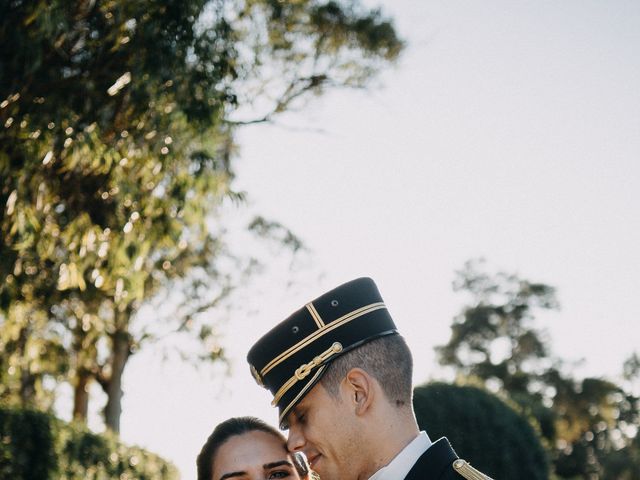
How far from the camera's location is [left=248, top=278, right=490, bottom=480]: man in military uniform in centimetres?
247

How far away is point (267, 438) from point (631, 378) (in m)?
50.2

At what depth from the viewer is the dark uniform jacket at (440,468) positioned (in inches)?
91.5

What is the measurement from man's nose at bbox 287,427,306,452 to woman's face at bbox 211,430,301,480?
100 centimetres

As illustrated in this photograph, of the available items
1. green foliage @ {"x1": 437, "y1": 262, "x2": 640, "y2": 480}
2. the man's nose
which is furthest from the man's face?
green foliage @ {"x1": 437, "y1": 262, "x2": 640, "y2": 480}

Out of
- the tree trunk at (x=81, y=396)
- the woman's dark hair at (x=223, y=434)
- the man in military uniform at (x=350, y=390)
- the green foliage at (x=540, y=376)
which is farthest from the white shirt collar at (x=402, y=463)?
the green foliage at (x=540, y=376)

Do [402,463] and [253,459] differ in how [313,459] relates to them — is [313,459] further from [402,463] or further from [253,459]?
[253,459]

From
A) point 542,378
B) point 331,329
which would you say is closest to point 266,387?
point 331,329

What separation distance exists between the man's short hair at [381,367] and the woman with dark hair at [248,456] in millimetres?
1074

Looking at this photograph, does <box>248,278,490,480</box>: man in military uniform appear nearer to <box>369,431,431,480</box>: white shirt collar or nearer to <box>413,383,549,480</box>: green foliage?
<box>369,431,431,480</box>: white shirt collar

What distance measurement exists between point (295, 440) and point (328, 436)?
0.56 ft

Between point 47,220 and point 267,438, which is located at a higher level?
point 47,220

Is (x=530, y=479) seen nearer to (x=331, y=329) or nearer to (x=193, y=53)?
(x=193, y=53)

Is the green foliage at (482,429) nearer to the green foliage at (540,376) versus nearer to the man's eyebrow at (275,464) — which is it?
the man's eyebrow at (275,464)

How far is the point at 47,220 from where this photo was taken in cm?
780
